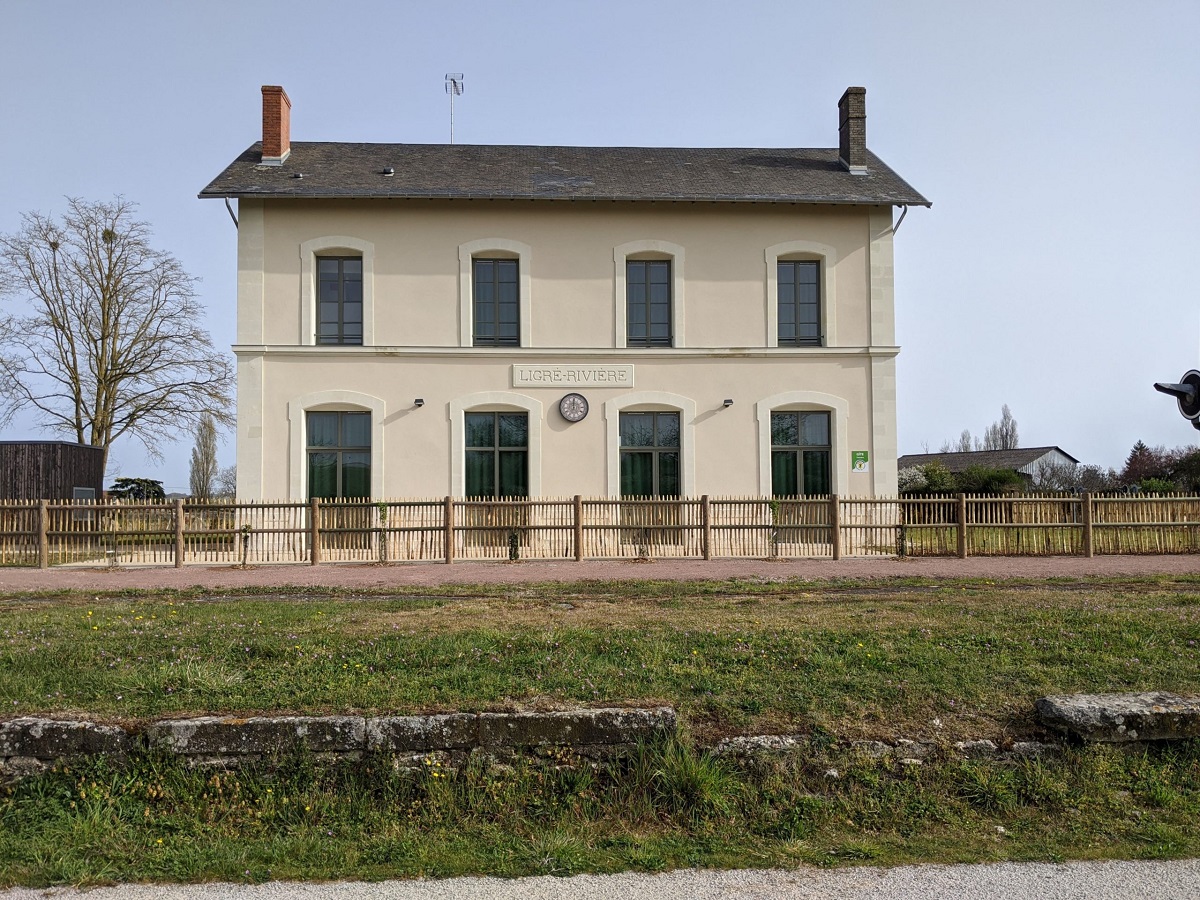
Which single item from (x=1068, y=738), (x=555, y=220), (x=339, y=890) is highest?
(x=555, y=220)

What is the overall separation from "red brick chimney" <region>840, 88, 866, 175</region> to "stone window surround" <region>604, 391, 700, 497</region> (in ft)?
24.6

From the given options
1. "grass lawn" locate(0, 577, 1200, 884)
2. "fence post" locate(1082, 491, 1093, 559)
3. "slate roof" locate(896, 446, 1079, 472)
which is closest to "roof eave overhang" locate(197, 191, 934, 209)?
"fence post" locate(1082, 491, 1093, 559)

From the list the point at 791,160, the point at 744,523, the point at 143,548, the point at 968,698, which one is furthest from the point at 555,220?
the point at 968,698

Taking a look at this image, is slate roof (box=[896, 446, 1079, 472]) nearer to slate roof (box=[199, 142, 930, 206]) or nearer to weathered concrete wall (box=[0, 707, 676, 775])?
slate roof (box=[199, 142, 930, 206])

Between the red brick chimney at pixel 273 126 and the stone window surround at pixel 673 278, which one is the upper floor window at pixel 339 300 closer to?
the red brick chimney at pixel 273 126

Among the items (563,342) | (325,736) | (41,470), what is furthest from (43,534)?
(325,736)

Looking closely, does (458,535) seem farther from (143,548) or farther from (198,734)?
(198,734)

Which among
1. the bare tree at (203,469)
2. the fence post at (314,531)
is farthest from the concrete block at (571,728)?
the bare tree at (203,469)

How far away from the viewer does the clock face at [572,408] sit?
21.2 meters

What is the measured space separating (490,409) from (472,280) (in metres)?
3.03

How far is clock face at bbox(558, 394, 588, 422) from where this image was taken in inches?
835

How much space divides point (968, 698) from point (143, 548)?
53.9 feet

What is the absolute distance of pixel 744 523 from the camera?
61.6 feet

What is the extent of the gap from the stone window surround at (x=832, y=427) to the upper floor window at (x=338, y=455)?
8964 millimetres
